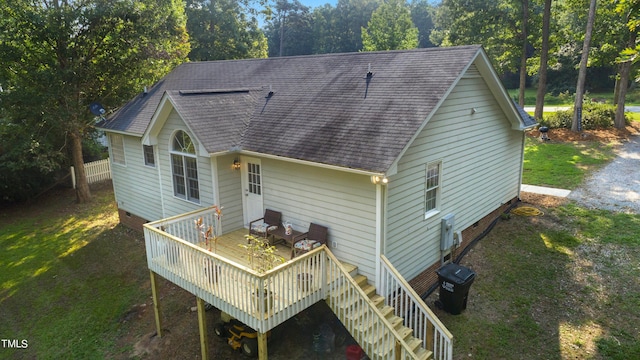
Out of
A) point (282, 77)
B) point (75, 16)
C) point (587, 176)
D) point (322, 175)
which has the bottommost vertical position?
point (587, 176)

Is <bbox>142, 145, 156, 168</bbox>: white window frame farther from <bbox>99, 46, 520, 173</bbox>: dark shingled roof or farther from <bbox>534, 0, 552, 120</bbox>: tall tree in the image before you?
<bbox>534, 0, 552, 120</bbox>: tall tree

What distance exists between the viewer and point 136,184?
1481 cm

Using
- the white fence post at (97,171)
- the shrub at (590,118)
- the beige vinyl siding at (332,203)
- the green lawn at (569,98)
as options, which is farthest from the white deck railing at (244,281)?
the green lawn at (569,98)

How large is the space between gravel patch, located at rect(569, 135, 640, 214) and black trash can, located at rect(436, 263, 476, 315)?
7864 millimetres

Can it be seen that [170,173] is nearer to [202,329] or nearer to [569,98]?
[202,329]

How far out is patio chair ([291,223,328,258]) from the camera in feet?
29.6

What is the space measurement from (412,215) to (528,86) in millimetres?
56618

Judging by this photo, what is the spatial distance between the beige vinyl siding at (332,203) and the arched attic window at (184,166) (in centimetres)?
243

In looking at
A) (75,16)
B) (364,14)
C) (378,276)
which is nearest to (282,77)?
(378,276)

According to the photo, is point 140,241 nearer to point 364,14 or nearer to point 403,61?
point 403,61

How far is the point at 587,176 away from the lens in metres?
17.5

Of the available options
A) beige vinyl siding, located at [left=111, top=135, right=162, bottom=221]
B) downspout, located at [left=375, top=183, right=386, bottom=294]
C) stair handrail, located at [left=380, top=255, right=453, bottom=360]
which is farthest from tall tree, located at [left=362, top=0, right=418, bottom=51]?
stair handrail, located at [left=380, top=255, right=453, bottom=360]

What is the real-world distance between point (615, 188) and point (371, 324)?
13320mm

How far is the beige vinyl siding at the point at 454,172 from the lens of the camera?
29.3 feet
